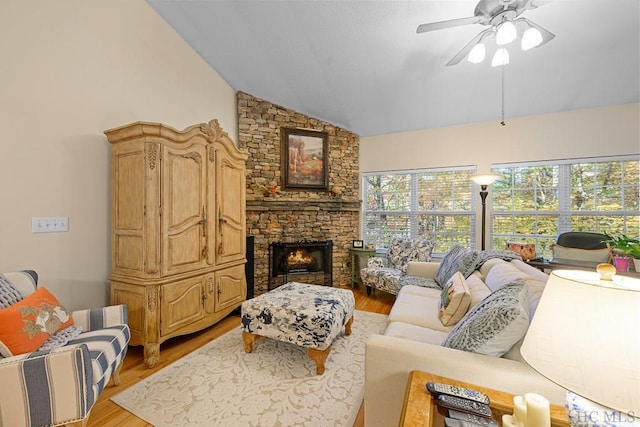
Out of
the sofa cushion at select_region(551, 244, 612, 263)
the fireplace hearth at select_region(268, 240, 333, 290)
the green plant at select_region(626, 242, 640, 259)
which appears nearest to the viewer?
the green plant at select_region(626, 242, 640, 259)

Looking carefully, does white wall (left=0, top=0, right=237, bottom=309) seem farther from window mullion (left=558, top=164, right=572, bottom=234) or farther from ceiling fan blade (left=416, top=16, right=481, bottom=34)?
window mullion (left=558, top=164, right=572, bottom=234)

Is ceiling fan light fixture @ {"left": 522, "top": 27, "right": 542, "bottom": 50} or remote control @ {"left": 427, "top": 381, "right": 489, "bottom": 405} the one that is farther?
ceiling fan light fixture @ {"left": 522, "top": 27, "right": 542, "bottom": 50}

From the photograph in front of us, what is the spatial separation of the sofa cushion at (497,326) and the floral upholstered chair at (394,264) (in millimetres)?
2162

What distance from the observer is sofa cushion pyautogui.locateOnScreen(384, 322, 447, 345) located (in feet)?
6.12

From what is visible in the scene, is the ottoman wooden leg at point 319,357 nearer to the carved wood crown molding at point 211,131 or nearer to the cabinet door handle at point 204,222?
the cabinet door handle at point 204,222

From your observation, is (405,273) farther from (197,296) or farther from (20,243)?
(20,243)

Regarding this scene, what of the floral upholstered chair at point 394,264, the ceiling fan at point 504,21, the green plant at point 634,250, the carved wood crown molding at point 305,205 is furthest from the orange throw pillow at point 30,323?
the green plant at point 634,250

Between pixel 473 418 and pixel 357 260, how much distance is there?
12.5 ft

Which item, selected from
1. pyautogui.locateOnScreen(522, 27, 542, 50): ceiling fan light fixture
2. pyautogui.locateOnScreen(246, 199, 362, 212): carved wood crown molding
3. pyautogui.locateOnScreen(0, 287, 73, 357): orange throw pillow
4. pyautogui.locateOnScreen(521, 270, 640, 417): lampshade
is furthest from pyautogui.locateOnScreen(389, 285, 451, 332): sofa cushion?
pyautogui.locateOnScreen(0, 287, 73, 357): orange throw pillow

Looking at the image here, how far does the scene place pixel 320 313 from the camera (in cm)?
224

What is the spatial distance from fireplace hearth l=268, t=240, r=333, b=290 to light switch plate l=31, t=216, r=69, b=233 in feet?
8.22

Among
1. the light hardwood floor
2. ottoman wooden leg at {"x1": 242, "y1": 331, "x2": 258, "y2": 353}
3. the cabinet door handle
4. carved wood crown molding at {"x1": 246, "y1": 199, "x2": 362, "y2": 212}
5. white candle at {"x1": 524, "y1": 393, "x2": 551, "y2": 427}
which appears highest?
carved wood crown molding at {"x1": 246, "y1": 199, "x2": 362, "y2": 212}

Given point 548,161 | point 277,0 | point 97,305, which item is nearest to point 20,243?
point 97,305

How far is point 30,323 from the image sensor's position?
1592 mm
